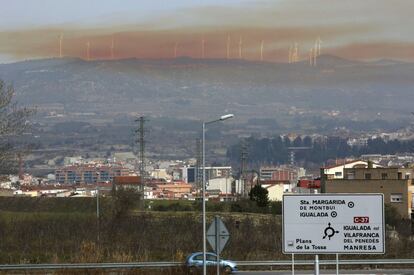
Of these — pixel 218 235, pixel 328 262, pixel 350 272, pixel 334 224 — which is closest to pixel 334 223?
pixel 334 224

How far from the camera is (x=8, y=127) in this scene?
189 feet

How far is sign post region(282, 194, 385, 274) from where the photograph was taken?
21953 millimetres

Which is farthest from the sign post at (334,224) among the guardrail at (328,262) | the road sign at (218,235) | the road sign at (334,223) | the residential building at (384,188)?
the residential building at (384,188)

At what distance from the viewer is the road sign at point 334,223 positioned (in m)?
22.0

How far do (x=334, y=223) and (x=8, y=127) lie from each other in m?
39.1

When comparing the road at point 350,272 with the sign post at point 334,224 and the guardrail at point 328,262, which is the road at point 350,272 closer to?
the guardrail at point 328,262

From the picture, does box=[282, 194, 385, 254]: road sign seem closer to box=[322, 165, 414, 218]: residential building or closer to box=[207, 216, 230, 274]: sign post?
box=[207, 216, 230, 274]: sign post

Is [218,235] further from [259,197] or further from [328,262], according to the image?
[259,197]

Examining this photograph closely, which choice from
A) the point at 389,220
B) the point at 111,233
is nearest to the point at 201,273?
the point at 111,233

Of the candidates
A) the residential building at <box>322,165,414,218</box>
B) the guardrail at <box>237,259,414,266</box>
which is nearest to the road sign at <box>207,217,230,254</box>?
the guardrail at <box>237,259,414,266</box>

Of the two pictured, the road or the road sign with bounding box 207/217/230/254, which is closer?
the road sign with bounding box 207/217/230/254

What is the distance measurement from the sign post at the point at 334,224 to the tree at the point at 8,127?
3820 centimetres

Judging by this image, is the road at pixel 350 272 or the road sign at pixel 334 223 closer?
the road sign at pixel 334 223

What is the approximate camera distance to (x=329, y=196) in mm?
22125
